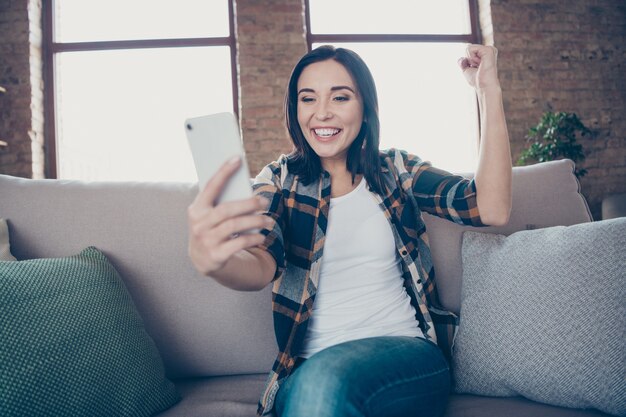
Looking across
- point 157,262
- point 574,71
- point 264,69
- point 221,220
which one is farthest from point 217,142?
point 574,71

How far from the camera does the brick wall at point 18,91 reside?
12.5 feet

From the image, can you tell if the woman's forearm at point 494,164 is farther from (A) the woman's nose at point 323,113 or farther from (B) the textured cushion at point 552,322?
(A) the woman's nose at point 323,113

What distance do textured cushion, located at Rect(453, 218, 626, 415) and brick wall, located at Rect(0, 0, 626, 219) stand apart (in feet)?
10.2

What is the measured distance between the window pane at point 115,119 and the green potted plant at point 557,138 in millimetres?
3087

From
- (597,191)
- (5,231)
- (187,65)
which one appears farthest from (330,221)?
(597,191)

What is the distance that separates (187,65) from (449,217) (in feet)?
11.9

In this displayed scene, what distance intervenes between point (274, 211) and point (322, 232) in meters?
0.14

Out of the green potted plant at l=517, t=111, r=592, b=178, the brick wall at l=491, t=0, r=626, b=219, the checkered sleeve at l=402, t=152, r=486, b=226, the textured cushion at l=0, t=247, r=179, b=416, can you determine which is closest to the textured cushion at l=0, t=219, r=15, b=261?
the textured cushion at l=0, t=247, r=179, b=416

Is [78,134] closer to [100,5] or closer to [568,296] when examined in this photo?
[100,5]

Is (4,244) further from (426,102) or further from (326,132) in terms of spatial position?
(426,102)

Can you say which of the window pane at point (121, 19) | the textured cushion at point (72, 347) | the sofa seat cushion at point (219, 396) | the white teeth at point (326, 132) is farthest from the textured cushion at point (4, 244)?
the window pane at point (121, 19)

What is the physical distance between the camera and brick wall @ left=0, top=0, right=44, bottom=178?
3.80 meters

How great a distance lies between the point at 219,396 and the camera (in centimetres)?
112

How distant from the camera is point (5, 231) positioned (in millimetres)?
1192
